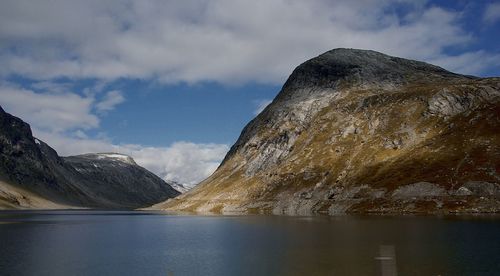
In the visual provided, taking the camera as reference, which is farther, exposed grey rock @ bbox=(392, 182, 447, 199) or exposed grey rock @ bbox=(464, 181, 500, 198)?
exposed grey rock @ bbox=(392, 182, 447, 199)

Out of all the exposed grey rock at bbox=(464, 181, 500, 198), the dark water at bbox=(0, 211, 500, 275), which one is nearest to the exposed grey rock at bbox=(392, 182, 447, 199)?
the exposed grey rock at bbox=(464, 181, 500, 198)

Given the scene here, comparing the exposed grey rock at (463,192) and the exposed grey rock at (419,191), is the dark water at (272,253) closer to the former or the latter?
the exposed grey rock at (463,192)

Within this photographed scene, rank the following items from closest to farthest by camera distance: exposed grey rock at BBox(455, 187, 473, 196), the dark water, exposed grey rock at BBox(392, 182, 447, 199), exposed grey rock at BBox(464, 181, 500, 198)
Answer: the dark water → exposed grey rock at BBox(464, 181, 500, 198) → exposed grey rock at BBox(455, 187, 473, 196) → exposed grey rock at BBox(392, 182, 447, 199)

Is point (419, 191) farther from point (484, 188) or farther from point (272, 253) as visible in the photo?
point (272, 253)

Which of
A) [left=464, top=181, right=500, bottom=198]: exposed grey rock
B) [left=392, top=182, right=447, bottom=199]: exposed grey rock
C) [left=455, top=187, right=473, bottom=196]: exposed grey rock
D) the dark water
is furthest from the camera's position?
[left=392, top=182, right=447, bottom=199]: exposed grey rock

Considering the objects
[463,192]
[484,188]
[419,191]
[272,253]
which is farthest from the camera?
[419,191]

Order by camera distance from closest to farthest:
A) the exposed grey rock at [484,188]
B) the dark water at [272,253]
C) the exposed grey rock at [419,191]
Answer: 1. the dark water at [272,253]
2. the exposed grey rock at [484,188]
3. the exposed grey rock at [419,191]

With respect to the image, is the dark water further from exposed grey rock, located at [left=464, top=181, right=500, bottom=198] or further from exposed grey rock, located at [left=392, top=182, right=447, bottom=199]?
exposed grey rock, located at [left=392, top=182, right=447, bottom=199]

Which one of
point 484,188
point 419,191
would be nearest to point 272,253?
point 484,188

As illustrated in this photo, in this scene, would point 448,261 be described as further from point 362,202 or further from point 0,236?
point 362,202

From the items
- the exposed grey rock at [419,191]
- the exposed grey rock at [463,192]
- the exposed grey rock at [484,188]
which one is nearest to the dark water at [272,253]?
the exposed grey rock at [484,188]

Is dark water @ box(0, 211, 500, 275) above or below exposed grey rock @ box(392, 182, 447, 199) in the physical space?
below

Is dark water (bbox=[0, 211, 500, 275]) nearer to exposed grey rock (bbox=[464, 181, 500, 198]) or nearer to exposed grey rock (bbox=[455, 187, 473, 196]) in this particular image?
exposed grey rock (bbox=[464, 181, 500, 198])

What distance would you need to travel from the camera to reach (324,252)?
72.8 m
